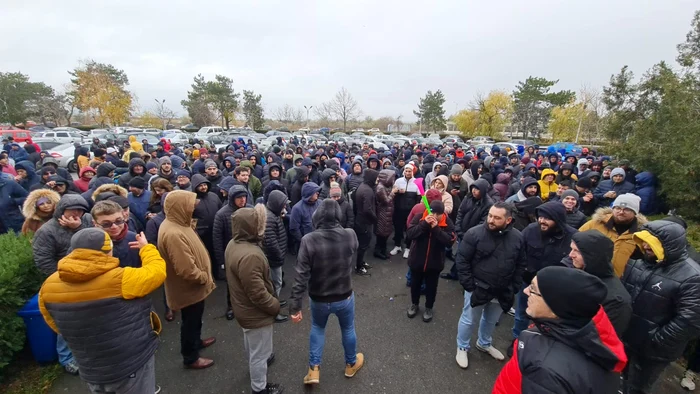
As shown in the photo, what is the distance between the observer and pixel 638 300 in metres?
2.81

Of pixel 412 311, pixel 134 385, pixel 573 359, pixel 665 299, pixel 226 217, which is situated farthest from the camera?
pixel 412 311

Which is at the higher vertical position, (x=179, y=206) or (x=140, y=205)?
(x=179, y=206)

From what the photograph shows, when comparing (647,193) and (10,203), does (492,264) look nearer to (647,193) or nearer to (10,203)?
(647,193)

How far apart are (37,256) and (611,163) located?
40.0 ft

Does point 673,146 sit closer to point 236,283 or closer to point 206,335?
point 236,283

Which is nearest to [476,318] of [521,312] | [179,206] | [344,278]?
[521,312]

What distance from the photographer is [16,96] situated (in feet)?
144

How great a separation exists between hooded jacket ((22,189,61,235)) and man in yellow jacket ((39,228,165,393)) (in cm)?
233

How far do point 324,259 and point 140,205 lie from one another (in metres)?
3.88

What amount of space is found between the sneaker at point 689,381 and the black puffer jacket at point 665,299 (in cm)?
113

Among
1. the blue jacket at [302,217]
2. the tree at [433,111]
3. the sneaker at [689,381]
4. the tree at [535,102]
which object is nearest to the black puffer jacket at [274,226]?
the blue jacket at [302,217]

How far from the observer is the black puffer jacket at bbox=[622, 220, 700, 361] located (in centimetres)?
254

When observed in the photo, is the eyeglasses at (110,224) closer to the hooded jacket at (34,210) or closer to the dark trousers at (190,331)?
the dark trousers at (190,331)

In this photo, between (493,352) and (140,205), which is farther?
(140,205)
